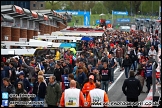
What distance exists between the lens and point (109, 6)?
186375mm

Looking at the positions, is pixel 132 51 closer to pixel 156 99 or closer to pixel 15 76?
pixel 15 76

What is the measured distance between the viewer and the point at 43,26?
59312 mm

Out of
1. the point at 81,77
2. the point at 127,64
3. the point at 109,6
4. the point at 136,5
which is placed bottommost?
the point at 127,64

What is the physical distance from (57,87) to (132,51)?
58.9ft

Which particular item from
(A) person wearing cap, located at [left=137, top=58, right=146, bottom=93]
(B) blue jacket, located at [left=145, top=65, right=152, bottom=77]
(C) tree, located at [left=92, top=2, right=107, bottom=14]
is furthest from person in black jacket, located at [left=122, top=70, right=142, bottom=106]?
(C) tree, located at [left=92, top=2, right=107, bottom=14]

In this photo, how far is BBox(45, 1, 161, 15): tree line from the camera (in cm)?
17255

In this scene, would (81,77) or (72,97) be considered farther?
(81,77)

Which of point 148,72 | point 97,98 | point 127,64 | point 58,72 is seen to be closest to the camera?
point 97,98

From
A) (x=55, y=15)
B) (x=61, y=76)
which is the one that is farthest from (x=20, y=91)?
(x=55, y=15)

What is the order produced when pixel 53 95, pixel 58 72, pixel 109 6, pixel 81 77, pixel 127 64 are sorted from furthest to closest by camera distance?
pixel 109 6
pixel 127 64
pixel 58 72
pixel 81 77
pixel 53 95

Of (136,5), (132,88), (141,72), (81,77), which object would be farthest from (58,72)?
(136,5)

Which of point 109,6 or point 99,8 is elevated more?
point 109,6

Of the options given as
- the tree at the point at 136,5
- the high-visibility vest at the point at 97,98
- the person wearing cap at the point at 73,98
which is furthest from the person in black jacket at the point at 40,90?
the tree at the point at 136,5

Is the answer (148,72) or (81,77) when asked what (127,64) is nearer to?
(148,72)
